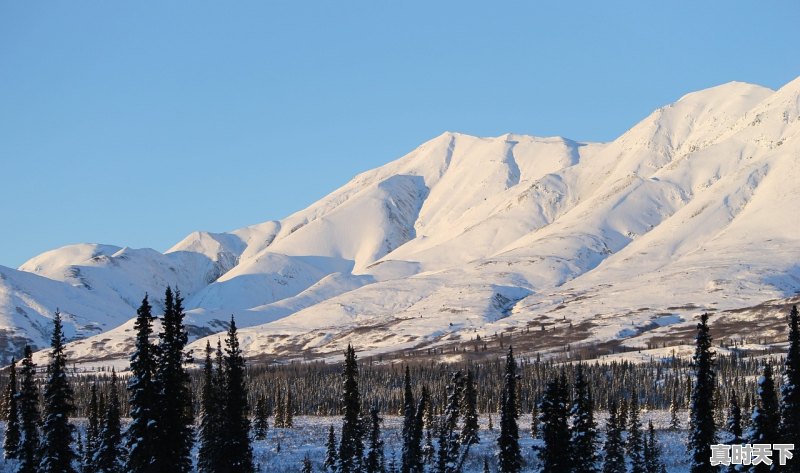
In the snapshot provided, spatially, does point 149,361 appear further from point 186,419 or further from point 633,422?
point 633,422

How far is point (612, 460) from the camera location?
3883 inches

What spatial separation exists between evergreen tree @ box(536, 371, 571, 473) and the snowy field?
34028 mm

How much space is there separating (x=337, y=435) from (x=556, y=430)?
221ft

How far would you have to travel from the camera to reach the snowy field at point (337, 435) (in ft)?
381

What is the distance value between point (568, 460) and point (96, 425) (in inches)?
2505

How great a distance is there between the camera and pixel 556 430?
250 feet

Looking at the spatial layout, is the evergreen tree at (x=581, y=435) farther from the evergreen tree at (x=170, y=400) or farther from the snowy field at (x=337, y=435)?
the snowy field at (x=337, y=435)

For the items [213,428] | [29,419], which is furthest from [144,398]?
[29,419]

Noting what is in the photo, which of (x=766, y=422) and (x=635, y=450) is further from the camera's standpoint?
(x=635, y=450)

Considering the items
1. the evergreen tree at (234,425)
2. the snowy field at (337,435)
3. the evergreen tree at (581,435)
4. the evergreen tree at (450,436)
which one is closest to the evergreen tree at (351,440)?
the snowy field at (337,435)

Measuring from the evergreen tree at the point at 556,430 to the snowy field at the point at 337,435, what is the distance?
34028mm

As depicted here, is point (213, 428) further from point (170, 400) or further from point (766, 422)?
point (766, 422)

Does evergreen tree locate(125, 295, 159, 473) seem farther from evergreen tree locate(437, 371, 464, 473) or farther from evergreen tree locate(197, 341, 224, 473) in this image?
evergreen tree locate(437, 371, 464, 473)

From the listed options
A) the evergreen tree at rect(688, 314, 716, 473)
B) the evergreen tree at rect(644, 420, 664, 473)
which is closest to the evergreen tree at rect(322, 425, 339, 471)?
the evergreen tree at rect(644, 420, 664, 473)
